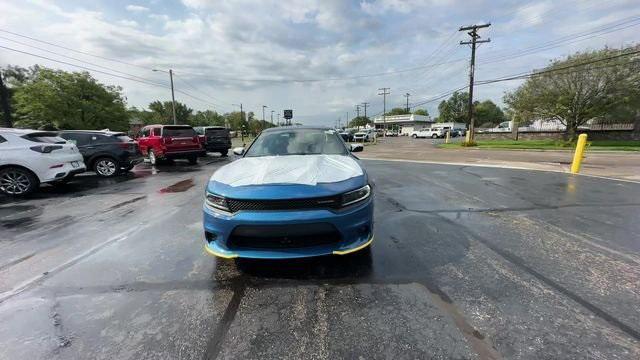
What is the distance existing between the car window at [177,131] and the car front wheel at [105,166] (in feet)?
10.2

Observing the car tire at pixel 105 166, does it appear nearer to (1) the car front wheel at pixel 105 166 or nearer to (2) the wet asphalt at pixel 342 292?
(1) the car front wheel at pixel 105 166

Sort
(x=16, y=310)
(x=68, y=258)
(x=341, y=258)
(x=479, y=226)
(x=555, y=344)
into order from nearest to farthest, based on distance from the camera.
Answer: (x=555, y=344), (x=16, y=310), (x=341, y=258), (x=68, y=258), (x=479, y=226)

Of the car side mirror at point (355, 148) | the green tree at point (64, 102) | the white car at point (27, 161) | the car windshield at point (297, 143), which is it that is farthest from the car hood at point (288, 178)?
the green tree at point (64, 102)

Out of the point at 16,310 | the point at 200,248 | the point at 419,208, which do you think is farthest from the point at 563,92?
the point at 16,310

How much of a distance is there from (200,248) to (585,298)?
418 cm

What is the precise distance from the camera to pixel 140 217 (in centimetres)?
569

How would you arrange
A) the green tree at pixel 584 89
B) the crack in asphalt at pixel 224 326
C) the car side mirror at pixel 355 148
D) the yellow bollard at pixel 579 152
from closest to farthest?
1. the crack in asphalt at pixel 224 326
2. the car side mirror at pixel 355 148
3. the yellow bollard at pixel 579 152
4. the green tree at pixel 584 89

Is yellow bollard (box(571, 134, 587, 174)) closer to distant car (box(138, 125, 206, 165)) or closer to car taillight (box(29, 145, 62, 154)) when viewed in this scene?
distant car (box(138, 125, 206, 165))

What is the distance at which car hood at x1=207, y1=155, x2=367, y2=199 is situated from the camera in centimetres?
298

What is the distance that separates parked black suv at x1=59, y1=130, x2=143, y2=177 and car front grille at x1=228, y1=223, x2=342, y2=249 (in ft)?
34.4

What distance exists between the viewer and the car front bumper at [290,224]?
2.87 m

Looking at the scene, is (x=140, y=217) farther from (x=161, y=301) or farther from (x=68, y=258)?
(x=161, y=301)

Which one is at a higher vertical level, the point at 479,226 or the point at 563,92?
the point at 563,92

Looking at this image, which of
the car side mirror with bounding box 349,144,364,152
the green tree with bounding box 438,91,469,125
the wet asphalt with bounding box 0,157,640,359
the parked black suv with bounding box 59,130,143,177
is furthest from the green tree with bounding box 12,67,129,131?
the green tree with bounding box 438,91,469,125
